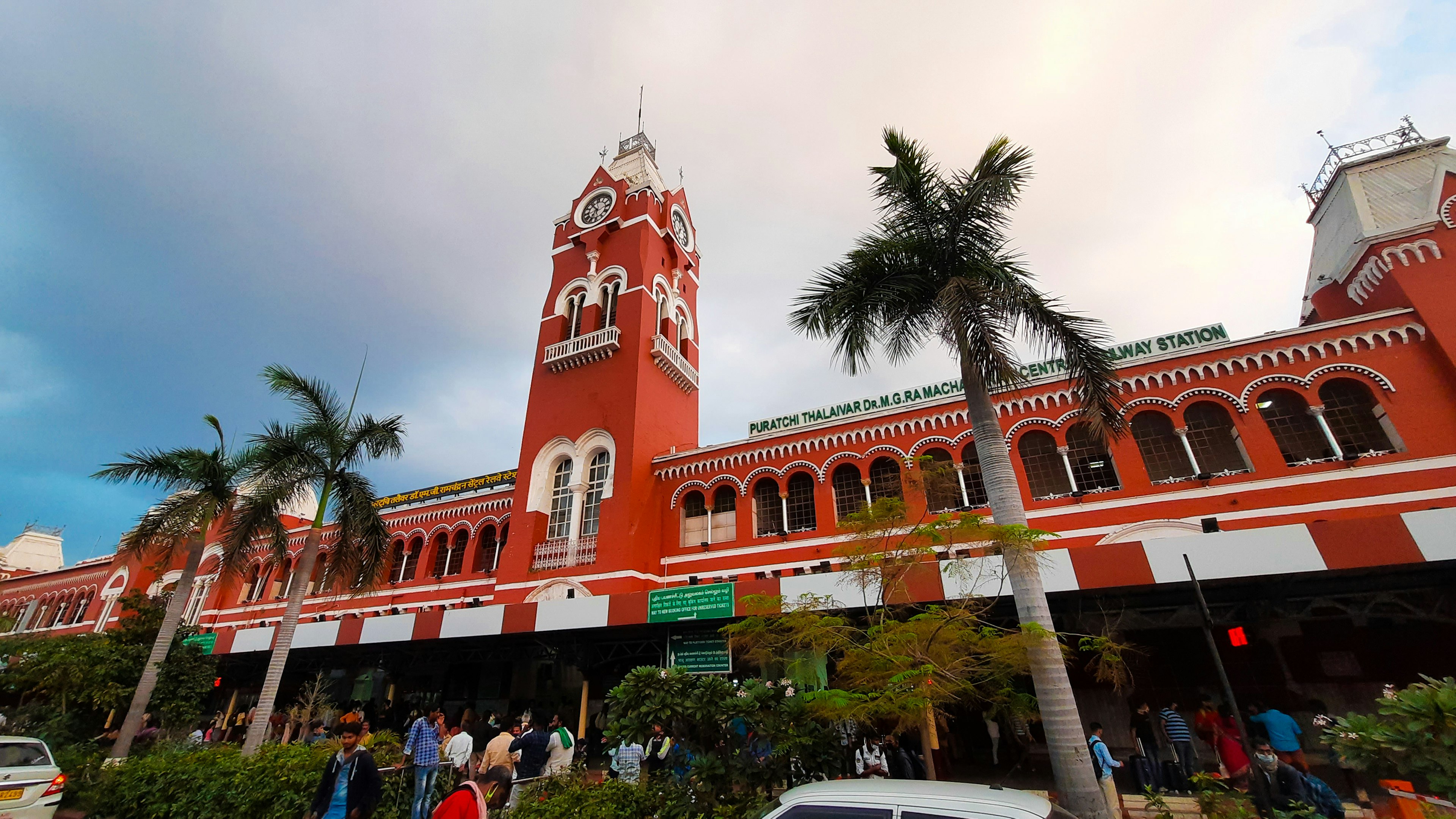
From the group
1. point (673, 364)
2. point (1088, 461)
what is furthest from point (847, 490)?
point (673, 364)

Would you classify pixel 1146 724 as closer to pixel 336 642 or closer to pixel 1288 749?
pixel 1288 749

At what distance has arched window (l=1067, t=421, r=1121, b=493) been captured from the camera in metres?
16.3

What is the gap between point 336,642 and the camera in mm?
18062

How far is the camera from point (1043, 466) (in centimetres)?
1711

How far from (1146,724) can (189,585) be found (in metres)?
22.6

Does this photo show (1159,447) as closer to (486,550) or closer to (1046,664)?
(1046,664)

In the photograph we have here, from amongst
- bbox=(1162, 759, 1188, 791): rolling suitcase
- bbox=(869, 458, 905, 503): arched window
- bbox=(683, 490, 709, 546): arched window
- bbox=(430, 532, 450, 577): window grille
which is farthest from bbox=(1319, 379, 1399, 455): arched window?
bbox=(430, 532, 450, 577): window grille

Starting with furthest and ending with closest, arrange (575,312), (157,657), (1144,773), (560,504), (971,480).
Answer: (575,312) → (560,504) → (971,480) → (157,657) → (1144,773)

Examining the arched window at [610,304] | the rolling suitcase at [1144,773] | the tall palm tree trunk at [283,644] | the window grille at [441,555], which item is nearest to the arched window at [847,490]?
the rolling suitcase at [1144,773]

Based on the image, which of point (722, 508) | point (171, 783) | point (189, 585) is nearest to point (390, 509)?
point (189, 585)

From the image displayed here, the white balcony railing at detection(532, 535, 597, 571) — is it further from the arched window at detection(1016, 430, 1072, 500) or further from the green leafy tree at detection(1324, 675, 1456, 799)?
the green leafy tree at detection(1324, 675, 1456, 799)

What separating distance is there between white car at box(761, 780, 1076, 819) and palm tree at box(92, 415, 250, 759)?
56.0 ft

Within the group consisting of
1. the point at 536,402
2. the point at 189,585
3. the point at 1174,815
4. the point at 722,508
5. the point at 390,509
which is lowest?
the point at 1174,815

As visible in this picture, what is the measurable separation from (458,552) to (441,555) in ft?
2.91
